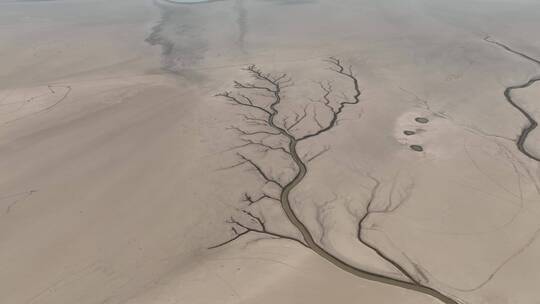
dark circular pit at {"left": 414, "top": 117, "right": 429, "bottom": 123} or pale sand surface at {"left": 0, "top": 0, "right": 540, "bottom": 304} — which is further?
dark circular pit at {"left": 414, "top": 117, "right": 429, "bottom": 123}

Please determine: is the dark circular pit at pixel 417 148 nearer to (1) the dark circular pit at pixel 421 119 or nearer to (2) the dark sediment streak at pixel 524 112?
(1) the dark circular pit at pixel 421 119

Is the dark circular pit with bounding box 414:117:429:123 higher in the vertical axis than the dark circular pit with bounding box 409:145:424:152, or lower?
higher

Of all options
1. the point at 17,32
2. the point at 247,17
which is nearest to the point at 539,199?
the point at 247,17

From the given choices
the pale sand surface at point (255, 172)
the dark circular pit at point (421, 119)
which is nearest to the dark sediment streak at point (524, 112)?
the pale sand surface at point (255, 172)

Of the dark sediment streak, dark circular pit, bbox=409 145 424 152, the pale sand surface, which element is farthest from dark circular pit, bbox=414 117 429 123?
the dark sediment streak

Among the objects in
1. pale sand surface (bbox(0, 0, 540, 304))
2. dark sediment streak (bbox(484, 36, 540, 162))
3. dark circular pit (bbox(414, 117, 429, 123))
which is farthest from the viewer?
dark circular pit (bbox(414, 117, 429, 123))

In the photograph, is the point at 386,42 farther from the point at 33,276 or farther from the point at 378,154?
the point at 33,276

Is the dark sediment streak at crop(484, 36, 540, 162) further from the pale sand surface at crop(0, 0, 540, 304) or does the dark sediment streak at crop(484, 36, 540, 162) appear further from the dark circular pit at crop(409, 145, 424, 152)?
the dark circular pit at crop(409, 145, 424, 152)

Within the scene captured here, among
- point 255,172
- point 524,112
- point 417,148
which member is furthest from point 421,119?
point 255,172
